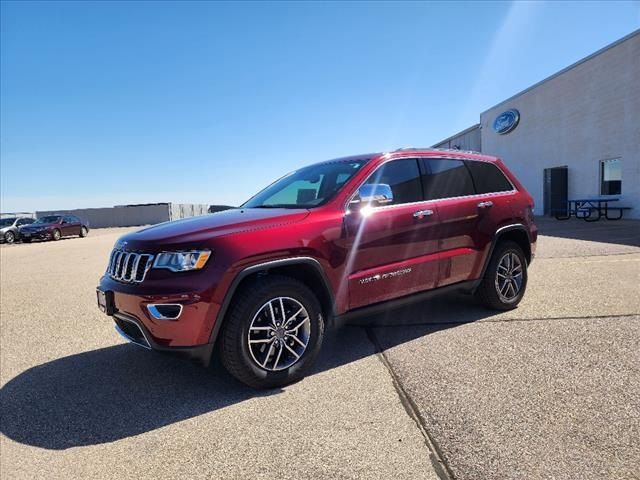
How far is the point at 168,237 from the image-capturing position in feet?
10.6

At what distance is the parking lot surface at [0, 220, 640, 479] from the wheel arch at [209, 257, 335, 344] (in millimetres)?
553

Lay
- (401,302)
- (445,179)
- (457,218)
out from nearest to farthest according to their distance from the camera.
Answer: (401,302) < (457,218) < (445,179)

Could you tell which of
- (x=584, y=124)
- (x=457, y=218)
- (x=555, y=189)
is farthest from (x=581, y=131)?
(x=457, y=218)

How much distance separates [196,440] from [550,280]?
5.89 metres

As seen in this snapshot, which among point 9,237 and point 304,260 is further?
point 9,237

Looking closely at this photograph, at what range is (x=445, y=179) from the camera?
4684 millimetres

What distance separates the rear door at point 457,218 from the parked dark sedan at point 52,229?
27.5 m

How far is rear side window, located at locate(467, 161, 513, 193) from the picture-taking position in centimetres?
503

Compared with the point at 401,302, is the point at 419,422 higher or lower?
lower

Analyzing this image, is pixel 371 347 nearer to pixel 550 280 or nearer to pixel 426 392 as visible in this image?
pixel 426 392

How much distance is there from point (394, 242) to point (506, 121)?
84.9 feet

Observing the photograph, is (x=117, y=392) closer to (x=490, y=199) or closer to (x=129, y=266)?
(x=129, y=266)

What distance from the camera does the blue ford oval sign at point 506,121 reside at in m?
25.7

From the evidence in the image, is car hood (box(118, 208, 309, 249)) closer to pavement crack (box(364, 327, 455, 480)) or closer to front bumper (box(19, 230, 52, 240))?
pavement crack (box(364, 327, 455, 480))
